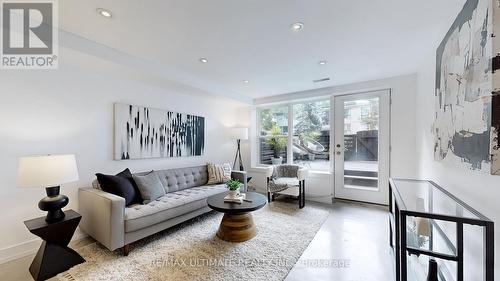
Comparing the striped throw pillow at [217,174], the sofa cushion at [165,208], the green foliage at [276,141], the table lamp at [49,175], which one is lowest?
the sofa cushion at [165,208]

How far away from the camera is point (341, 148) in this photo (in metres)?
3.98

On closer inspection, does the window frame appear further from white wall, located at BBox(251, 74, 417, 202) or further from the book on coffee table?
the book on coffee table

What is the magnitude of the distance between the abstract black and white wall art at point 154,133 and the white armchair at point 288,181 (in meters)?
1.61

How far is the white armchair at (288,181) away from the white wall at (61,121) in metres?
2.08

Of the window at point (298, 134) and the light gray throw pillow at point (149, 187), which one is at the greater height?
the window at point (298, 134)

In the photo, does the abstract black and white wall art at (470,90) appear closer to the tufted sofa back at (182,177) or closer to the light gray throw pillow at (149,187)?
the light gray throw pillow at (149,187)

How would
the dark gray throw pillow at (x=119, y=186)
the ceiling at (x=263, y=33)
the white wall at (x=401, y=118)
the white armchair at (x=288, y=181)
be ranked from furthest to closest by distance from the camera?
the white armchair at (x=288, y=181), the white wall at (x=401, y=118), the dark gray throw pillow at (x=119, y=186), the ceiling at (x=263, y=33)

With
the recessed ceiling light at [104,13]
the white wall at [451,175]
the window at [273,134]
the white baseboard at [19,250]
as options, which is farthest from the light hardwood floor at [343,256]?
the recessed ceiling light at [104,13]

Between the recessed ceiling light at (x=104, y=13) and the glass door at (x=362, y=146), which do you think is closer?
the recessed ceiling light at (x=104, y=13)

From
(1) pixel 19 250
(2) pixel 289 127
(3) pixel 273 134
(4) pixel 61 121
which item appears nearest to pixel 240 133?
(3) pixel 273 134

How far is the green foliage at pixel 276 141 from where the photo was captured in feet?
16.0

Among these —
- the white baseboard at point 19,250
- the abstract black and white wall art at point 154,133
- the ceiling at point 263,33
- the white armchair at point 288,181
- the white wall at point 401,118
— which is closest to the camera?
the ceiling at point 263,33

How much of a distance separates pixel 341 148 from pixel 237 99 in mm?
2431

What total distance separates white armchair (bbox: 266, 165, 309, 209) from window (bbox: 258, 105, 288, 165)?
2.10ft
